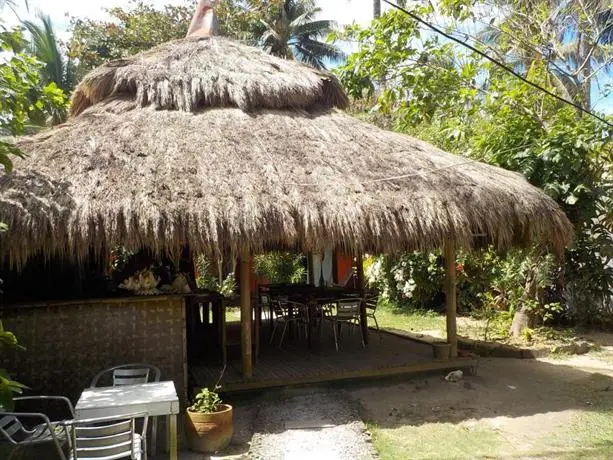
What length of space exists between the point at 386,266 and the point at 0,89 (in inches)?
378

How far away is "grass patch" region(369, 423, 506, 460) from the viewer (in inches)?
167

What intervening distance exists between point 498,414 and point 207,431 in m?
2.70

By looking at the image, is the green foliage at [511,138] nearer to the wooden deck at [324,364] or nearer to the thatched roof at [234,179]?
the thatched roof at [234,179]

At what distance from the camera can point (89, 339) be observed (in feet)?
15.8

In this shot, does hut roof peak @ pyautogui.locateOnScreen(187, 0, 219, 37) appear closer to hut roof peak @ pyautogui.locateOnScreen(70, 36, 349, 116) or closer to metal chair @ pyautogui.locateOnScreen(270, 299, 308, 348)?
hut roof peak @ pyautogui.locateOnScreen(70, 36, 349, 116)

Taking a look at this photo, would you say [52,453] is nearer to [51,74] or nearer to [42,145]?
[42,145]

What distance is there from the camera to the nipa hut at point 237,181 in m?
4.79

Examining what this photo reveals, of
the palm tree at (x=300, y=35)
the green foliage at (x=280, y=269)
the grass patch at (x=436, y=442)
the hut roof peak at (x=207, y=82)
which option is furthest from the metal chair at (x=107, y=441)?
the palm tree at (x=300, y=35)

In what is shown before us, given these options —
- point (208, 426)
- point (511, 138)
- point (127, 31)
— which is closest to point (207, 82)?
point (208, 426)

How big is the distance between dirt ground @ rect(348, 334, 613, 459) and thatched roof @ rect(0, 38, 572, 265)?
1569mm

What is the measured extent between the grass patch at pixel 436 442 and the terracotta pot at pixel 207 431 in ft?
4.05

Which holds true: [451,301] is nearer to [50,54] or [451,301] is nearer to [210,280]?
[210,280]

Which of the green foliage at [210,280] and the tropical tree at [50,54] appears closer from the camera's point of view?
the green foliage at [210,280]

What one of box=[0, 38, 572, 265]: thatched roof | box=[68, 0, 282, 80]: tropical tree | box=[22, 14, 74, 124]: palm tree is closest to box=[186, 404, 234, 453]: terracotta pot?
box=[0, 38, 572, 265]: thatched roof
